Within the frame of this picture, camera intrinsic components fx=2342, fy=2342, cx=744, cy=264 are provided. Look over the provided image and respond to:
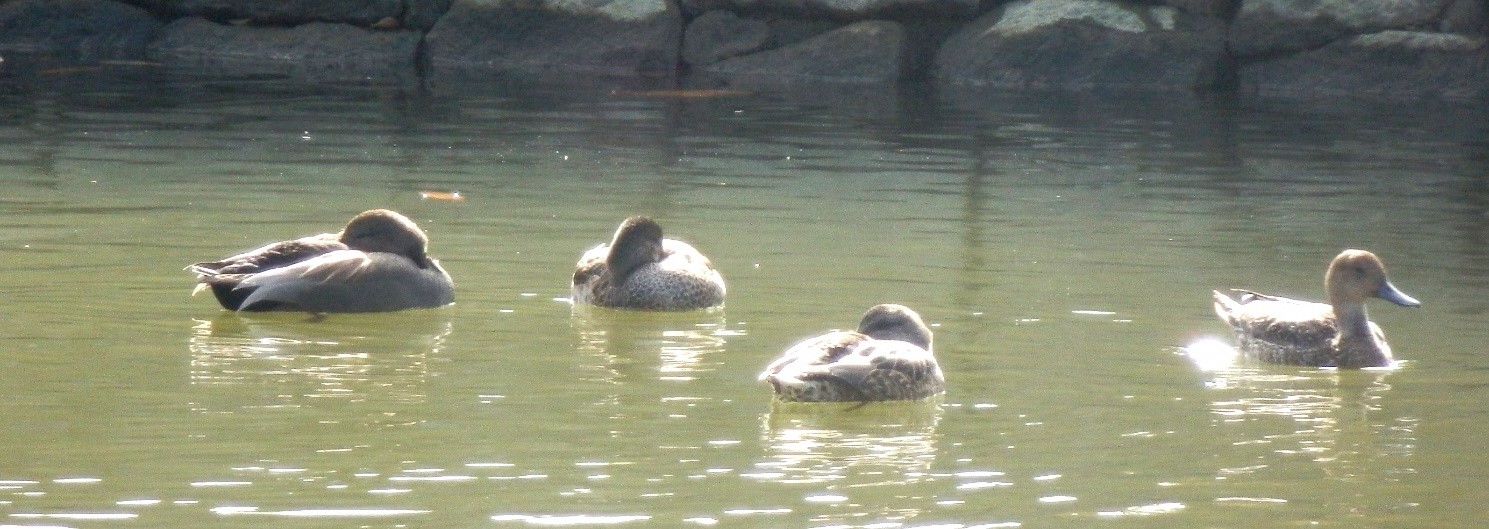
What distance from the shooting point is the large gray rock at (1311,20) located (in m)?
20.5

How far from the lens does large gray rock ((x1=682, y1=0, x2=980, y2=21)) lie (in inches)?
849

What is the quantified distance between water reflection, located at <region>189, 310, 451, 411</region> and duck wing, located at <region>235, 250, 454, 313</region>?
0.05 meters

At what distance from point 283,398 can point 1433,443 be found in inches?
140

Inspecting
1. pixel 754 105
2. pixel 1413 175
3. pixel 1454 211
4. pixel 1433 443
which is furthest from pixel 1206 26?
pixel 1433 443

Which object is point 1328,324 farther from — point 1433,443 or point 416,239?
point 416,239

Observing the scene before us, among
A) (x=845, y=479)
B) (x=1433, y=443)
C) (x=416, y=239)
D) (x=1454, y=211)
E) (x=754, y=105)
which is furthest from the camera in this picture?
(x=754, y=105)

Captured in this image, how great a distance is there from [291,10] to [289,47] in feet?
1.22

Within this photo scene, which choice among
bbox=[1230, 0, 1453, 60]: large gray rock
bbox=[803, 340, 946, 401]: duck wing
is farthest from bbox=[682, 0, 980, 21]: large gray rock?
bbox=[803, 340, 946, 401]: duck wing

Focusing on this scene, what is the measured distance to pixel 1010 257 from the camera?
10969mm

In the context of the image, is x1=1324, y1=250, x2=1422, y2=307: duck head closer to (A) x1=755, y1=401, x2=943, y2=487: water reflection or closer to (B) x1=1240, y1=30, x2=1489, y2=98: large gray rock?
(A) x1=755, y1=401, x2=943, y2=487: water reflection

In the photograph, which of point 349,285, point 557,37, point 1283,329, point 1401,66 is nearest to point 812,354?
point 1283,329

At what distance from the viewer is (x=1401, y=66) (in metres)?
20.7

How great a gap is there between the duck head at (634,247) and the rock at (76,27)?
48.4ft

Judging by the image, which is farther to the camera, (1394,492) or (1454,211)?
(1454,211)
